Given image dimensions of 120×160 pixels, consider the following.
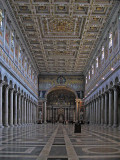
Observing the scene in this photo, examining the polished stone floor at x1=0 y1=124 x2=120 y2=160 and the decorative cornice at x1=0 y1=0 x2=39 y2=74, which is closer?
the polished stone floor at x1=0 y1=124 x2=120 y2=160

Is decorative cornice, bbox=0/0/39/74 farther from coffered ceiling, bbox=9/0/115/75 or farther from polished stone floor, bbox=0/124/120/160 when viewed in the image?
polished stone floor, bbox=0/124/120/160

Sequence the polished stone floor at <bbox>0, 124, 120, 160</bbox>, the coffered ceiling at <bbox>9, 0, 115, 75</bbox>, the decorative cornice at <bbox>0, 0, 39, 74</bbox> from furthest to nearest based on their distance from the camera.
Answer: the coffered ceiling at <bbox>9, 0, 115, 75</bbox> < the decorative cornice at <bbox>0, 0, 39, 74</bbox> < the polished stone floor at <bbox>0, 124, 120, 160</bbox>

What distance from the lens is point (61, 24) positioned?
28281 millimetres

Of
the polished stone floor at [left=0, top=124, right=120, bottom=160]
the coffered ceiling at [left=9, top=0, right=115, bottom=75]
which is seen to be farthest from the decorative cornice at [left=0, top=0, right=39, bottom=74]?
the polished stone floor at [left=0, top=124, right=120, bottom=160]

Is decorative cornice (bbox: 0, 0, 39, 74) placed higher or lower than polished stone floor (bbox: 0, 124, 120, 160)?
higher

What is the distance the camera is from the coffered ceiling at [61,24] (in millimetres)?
23281

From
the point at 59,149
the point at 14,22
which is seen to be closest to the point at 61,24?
the point at 14,22

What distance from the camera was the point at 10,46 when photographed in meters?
26.0

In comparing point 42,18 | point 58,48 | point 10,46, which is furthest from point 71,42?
point 10,46

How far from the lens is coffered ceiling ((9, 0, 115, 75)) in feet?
76.4

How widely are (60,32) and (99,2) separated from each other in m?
9.19

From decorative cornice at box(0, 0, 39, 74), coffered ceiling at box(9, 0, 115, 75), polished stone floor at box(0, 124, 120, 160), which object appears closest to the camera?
polished stone floor at box(0, 124, 120, 160)

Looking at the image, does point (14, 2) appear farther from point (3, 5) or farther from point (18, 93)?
point (18, 93)

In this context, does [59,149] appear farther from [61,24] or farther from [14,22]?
[61,24]
